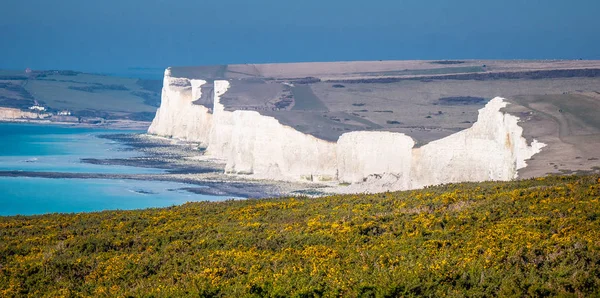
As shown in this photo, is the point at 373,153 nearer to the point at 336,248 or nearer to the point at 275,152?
the point at 275,152

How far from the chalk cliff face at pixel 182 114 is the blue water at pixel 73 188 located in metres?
12.1

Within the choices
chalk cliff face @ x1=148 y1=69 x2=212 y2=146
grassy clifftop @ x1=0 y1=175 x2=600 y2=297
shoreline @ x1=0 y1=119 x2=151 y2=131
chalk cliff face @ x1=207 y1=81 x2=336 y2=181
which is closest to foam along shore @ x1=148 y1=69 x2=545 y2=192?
chalk cliff face @ x1=207 y1=81 x2=336 y2=181

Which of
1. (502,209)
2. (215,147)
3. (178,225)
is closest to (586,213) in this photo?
(502,209)

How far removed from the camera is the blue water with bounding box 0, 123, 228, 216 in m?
44.5

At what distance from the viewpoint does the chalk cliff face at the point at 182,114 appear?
95.4 meters

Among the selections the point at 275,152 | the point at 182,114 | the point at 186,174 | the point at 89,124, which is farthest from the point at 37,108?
the point at 275,152

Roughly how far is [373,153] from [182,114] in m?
56.1

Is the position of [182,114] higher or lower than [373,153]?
higher

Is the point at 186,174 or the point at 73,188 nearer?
the point at 73,188

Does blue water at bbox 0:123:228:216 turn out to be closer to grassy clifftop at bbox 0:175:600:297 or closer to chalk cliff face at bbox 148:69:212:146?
chalk cliff face at bbox 148:69:212:146

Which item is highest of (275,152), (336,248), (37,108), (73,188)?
(37,108)

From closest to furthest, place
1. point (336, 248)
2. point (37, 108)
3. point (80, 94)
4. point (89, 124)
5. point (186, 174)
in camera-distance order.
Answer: point (336, 248)
point (186, 174)
point (89, 124)
point (37, 108)
point (80, 94)

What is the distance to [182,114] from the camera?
103000mm

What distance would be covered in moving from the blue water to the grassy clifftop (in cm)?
2352
